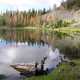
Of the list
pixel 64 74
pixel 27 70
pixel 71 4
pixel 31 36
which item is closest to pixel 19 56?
pixel 27 70

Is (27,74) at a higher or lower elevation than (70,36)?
lower

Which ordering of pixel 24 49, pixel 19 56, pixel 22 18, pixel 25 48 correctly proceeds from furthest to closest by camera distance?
pixel 22 18
pixel 25 48
pixel 24 49
pixel 19 56

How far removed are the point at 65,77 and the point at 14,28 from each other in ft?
6.92

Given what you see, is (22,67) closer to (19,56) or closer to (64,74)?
(19,56)

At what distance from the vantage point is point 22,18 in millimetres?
8133

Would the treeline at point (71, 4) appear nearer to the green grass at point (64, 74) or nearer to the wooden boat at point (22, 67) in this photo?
the green grass at point (64, 74)

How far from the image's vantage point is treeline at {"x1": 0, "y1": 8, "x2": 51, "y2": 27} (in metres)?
8.02

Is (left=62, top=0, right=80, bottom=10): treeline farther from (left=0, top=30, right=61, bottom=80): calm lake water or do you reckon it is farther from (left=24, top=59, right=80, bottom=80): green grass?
(left=24, top=59, right=80, bottom=80): green grass

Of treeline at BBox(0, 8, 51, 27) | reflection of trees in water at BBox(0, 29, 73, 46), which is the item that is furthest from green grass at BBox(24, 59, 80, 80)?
treeline at BBox(0, 8, 51, 27)

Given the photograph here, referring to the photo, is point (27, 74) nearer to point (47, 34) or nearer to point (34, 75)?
point (34, 75)

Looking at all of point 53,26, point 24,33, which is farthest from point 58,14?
point 24,33

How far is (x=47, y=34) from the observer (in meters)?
8.14

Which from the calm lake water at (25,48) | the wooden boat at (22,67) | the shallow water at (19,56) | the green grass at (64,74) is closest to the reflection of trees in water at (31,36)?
the calm lake water at (25,48)

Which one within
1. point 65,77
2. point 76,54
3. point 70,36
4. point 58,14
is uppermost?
point 58,14
